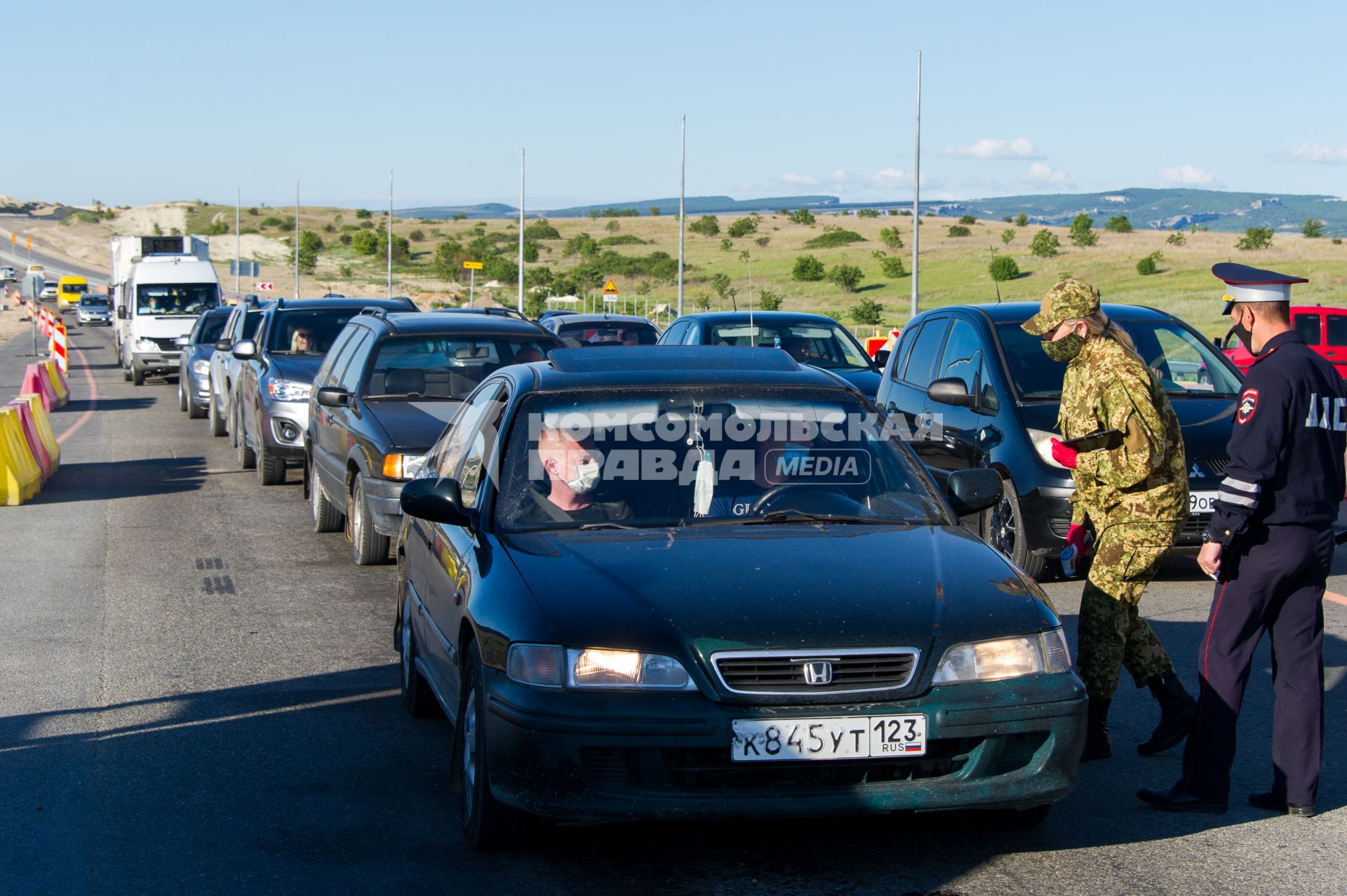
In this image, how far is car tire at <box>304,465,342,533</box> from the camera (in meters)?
12.1

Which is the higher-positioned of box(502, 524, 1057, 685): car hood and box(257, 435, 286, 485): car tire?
box(502, 524, 1057, 685): car hood

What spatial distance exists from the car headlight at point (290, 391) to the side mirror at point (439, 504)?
9.58 meters

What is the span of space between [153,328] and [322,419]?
22.9 metres

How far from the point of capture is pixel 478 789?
4742mm

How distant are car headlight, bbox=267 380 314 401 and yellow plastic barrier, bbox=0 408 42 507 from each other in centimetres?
228

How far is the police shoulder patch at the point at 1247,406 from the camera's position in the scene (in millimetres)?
5129

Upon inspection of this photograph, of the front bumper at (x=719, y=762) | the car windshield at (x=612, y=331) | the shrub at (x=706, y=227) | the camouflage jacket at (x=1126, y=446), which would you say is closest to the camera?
the front bumper at (x=719, y=762)

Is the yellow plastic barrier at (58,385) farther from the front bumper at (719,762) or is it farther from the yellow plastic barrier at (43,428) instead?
the front bumper at (719,762)

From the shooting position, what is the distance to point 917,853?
485 centimetres

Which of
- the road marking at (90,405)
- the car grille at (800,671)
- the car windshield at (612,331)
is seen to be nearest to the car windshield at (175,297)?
the road marking at (90,405)

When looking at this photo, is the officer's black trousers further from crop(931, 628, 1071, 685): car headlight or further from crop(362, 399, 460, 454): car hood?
crop(362, 399, 460, 454): car hood

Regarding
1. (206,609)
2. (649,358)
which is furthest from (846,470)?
(206,609)

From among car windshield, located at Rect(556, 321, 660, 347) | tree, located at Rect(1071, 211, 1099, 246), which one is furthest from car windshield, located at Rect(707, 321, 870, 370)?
tree, located at Rect(1071, 211, 1099, 246)

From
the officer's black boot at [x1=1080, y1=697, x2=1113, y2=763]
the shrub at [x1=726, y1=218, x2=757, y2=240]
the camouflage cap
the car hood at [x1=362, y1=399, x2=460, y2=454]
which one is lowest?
the officer's black boot at [x1=1080, y1=697, x2=1113, y2=763]
